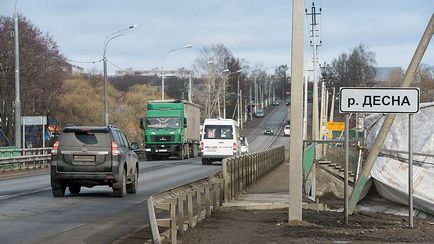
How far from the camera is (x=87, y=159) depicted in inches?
691

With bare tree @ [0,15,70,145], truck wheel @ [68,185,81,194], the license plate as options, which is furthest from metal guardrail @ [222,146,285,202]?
bare tree @ [0,15,70,145]

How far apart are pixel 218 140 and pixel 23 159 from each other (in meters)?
11.5

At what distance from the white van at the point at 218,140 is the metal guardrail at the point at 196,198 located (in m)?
19.4

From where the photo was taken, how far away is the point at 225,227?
11781 millimetres

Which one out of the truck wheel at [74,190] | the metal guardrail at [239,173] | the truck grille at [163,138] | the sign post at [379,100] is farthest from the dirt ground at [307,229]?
the truck grille at [163,138]

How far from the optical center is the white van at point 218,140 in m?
40.8

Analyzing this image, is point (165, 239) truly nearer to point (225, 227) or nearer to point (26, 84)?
point (225, 227)

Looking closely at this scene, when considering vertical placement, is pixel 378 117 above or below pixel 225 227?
above

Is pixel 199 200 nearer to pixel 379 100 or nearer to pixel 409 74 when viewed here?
pixel 379 100

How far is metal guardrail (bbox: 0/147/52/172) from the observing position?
33.8m

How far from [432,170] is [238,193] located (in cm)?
587

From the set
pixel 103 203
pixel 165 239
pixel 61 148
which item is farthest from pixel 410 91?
pixel 61 148

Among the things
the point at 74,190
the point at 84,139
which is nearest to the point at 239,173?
the point at 84,139

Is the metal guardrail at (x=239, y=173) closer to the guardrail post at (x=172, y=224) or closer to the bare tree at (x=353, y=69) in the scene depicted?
the guardrail post at (x=172, y=224)
